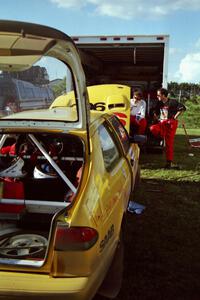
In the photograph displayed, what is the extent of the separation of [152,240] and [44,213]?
1.53m

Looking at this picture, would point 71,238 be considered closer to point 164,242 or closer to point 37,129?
point 37,129

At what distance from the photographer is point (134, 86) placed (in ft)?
48.0

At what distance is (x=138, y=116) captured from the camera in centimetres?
922

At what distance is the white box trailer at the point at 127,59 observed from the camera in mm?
9688

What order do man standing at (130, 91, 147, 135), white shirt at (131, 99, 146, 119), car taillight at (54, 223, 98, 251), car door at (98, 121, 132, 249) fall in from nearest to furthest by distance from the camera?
car taillight at (54, 223, 98, 251) < car door at (98, 121, 132, 249) < man standing at (130, 91, 147, 135) < white shirt at (131, 99, 146, 119)

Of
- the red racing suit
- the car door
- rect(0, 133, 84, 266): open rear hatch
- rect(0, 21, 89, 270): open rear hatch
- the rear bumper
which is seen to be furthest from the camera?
the red racing suit

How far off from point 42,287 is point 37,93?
1.88m

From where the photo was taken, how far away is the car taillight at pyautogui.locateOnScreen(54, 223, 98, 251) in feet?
8.30

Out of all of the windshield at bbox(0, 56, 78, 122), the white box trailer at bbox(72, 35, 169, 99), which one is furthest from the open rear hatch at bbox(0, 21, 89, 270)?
the white box trailer at bbox(72, 35, 169, 99)

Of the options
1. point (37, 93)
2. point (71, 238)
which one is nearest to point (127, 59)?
point (37, 93)

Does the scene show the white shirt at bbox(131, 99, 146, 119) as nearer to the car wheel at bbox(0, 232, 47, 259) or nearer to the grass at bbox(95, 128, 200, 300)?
the grass at bbox(95, 128, 200, 300)

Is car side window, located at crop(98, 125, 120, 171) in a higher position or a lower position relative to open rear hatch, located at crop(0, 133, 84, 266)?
higher

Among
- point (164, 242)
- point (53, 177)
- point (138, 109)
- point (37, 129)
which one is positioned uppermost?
point (37, 129)

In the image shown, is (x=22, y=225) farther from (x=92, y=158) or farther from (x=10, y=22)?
(x=10, y=22)
